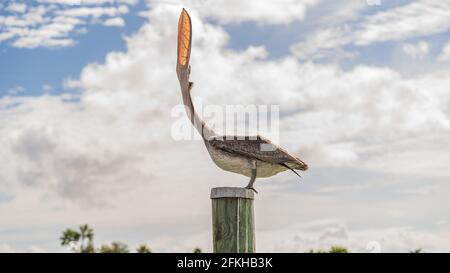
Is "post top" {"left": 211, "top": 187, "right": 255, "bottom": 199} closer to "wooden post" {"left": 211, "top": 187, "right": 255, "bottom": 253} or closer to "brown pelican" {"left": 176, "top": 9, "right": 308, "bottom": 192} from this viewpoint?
"wooden post" {"left": 211, "top": 187, "right": 255, "bottom": 253}

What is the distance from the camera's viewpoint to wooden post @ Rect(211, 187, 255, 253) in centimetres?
835

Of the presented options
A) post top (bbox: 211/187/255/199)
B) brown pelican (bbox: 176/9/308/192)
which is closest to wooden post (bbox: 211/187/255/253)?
post top (bbox: 211/187/255/199)

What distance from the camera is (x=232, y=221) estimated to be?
838 centimetres

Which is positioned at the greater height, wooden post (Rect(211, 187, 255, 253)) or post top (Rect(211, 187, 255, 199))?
post top (Rect(211, 187, 255, 199))

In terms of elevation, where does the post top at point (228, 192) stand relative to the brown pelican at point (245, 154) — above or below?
below

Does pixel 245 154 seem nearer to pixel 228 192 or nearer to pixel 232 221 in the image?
pixel 228 192

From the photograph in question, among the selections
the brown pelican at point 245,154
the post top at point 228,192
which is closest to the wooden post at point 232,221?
the post top at point 228,192

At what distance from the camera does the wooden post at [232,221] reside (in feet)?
27.4

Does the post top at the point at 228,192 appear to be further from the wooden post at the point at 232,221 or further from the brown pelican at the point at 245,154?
the brown pelican at the point at 245,154

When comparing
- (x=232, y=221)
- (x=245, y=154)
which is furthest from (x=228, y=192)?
(x=245, y=154)

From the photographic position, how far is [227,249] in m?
8.34
